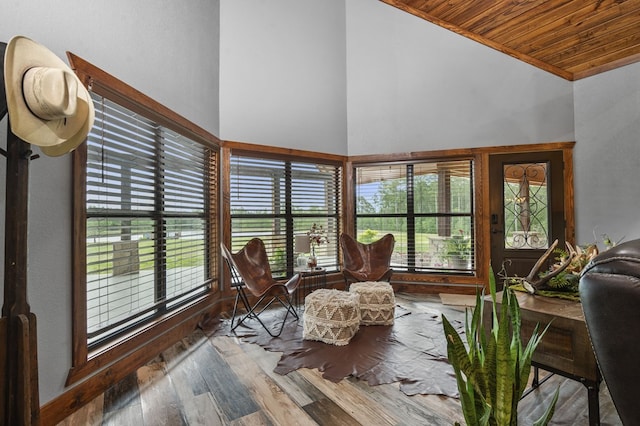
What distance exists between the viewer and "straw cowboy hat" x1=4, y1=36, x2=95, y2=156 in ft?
3.94

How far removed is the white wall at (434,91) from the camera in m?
4.49

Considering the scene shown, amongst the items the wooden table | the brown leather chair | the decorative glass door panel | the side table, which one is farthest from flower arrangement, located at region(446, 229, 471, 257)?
the brown leather chair

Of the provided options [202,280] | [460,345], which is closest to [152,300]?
[202,280]

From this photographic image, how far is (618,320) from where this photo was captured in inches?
18.7

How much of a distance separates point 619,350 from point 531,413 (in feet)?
6.30

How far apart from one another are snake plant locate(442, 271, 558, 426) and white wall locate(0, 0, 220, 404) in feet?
7.25

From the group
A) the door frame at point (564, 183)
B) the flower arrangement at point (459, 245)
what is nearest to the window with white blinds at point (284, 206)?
the flower arrangement at point (459, 245)

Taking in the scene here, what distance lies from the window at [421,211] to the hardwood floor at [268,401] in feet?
8.52

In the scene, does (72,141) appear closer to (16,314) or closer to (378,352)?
(16,314)

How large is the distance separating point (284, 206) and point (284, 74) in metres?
1.84

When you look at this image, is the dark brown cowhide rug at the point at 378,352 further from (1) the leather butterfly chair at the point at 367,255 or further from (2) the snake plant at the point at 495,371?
(2) the snake plant at the point at 495,371

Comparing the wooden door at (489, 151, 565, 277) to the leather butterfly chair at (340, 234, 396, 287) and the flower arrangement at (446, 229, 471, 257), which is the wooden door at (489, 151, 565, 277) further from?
the leather butterfly chair at (340, 234, 396, 287)

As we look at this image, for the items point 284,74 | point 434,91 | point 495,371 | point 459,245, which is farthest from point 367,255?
point 495,371

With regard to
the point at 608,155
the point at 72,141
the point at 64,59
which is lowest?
the point at 72,141
